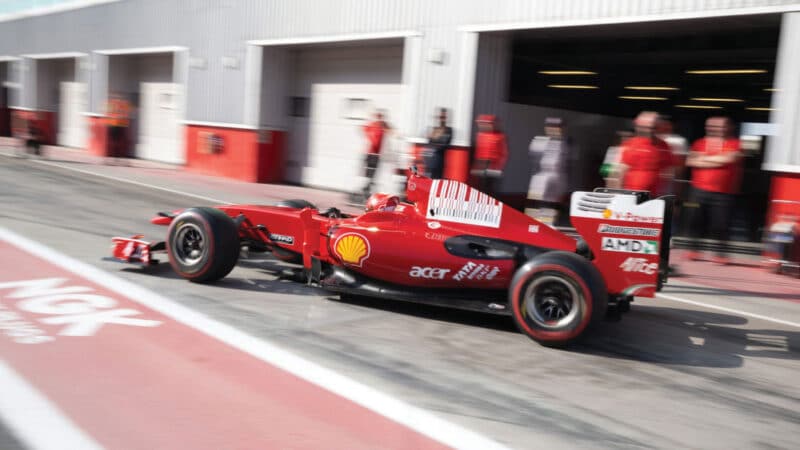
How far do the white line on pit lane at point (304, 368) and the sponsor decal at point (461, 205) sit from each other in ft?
5.71

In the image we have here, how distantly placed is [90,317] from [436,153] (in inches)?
309

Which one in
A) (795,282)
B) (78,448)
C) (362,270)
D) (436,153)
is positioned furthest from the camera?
(436,153)

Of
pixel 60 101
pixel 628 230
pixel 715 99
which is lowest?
pixel 628 230

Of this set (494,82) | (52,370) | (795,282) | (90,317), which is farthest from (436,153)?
(52,370)

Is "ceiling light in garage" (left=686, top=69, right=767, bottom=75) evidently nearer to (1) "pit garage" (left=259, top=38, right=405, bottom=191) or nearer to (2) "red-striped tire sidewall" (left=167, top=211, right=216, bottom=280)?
(1) "pit garage" (left=259, top=38, right=405, bottom=191)

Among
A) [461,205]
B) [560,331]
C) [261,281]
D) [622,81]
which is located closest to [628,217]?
[560,331]

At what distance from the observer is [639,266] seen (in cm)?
517

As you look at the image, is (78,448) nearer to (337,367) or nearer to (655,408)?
(337,367)

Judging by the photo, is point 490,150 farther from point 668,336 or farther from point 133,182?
point 133,182

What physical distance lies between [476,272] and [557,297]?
63 cm

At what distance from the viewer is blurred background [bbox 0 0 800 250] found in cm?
1076

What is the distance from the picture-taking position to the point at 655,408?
4.00 meters

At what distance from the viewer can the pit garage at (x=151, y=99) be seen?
20472 millimetres

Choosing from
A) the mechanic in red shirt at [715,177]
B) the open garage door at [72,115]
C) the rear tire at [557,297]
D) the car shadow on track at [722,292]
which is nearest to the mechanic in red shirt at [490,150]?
the mechanic in red shirt at [715,177]
